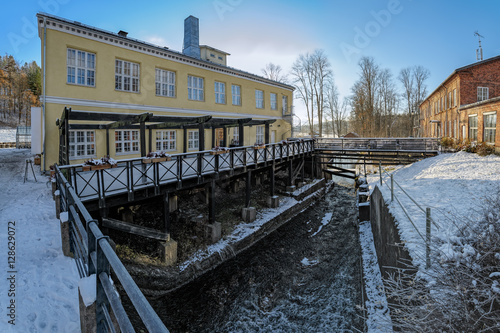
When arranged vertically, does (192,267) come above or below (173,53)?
below

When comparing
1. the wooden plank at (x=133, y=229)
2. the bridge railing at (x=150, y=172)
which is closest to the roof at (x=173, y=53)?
the bridge railing at (x=150, y=172)

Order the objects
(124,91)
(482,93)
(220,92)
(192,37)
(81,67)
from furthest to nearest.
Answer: (482,93) < (192,37) < (220,92) < (124,91) < (81,67)

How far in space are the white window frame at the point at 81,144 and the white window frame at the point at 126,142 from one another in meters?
1.21

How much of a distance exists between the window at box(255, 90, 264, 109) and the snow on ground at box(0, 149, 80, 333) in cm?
1897

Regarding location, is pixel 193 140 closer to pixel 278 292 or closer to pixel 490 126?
pixel 278 292

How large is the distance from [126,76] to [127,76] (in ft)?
0.19

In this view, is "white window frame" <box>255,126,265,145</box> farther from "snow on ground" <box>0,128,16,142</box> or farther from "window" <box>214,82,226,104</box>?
"snow on ground" <box>0,128,16,142</box>

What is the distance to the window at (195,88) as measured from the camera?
17844 mm

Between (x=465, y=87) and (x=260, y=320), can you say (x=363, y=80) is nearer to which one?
(x=465, y=87)

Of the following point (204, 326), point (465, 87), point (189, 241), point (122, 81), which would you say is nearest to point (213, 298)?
point (204, 326)

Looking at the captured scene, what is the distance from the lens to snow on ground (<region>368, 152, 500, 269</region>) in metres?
5.26

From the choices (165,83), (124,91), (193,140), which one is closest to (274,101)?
(193,140)

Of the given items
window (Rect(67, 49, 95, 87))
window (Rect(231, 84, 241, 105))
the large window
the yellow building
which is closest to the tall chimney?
the yellow building

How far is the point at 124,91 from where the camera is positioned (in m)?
14.3
